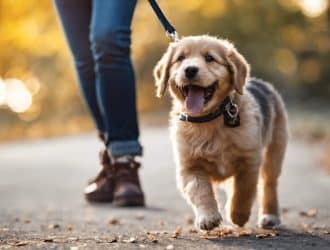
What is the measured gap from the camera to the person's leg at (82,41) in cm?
551

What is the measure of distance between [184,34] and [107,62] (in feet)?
66.2

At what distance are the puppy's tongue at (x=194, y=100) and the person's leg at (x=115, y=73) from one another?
0.97m

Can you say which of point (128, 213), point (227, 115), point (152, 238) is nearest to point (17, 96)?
point (128, 213)

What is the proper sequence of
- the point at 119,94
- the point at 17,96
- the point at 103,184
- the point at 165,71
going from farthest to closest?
the point at 17,96 < the point at 103,184 < the point at 119,94 < the point at 165,71

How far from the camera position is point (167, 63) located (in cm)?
462

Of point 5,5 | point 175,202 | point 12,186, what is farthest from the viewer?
point 5,5

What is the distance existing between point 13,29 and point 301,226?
646 inches

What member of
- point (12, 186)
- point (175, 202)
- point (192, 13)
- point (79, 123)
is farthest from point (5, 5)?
point (175, 202)

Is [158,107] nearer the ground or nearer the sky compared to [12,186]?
nearer the sky

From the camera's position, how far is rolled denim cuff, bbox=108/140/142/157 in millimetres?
5250

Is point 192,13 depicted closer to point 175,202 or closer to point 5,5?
point 5,5

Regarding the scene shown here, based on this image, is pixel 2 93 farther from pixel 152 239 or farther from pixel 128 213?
pixel 152 239

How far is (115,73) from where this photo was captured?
5.19 meters

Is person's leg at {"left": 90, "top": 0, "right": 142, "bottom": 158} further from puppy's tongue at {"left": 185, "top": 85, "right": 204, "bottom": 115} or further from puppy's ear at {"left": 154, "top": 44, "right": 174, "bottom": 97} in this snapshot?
puppy's tongue at {"left": 185, "top": 85, "right": 204, "bottom": 115}
